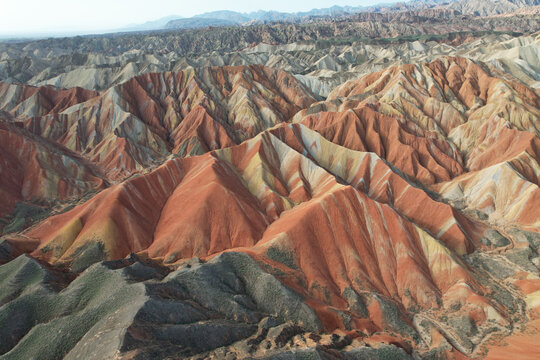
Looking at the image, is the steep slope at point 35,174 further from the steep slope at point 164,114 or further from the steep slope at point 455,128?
the steep slope at point 455,128

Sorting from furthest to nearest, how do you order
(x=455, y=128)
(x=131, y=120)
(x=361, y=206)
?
1. (x=131, y=120)
2. (x=455, y=128)
3. (x=361, y=206)

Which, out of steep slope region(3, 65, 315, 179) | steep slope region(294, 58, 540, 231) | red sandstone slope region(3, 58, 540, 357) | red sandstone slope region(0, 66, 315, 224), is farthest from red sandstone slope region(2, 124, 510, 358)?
steep slope region(3, 65, 315, 179)

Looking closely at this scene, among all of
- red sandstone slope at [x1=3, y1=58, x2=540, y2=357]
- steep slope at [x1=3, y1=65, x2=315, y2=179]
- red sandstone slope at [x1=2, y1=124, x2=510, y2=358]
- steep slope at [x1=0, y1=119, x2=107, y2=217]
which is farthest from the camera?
steep slope at [x1=3, y1=65, x2=315, y2=179]

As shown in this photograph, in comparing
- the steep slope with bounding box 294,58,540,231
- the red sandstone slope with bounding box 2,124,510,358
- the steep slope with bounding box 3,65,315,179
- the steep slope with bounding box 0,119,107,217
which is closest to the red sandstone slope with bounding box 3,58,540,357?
the red sandstone slope with bounding box 2,124,510,358

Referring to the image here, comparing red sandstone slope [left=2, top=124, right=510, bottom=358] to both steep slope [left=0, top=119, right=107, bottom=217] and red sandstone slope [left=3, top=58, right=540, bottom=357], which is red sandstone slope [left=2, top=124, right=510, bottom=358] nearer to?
red sandstone slope [left=3, top=58, right=540, bottom=357]

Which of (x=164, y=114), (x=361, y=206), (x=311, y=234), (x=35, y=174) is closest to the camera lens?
(x=311, y=234)

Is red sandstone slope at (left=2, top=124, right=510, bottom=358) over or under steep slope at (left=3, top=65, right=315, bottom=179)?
under

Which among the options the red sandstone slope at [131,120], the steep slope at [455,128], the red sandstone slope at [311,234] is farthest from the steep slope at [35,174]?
the steep slope at [455,128]

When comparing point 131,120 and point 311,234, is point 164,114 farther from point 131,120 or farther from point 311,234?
point 311,234

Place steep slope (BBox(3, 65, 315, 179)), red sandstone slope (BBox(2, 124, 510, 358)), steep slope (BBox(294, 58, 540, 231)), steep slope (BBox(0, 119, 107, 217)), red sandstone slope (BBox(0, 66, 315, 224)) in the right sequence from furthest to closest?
steep slope (BBox(3, 65, 315, 179)), red sandstone slope (BBox(0, 66, 315, 224)), steep slope (BBox(0, 119, 107, 217)), steep slope (BBox(294, 58, 540, 231)), red sandstone slope (BBox(2, 124, 510, 358))

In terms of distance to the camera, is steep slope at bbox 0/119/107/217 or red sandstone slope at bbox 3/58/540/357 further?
steep slope at bbox 0/119/107/217

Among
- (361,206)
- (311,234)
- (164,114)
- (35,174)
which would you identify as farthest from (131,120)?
(361,206)

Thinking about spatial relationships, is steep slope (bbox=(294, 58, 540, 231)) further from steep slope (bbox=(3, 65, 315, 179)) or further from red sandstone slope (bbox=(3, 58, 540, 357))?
steep slope (bbox=(3, 65, 315, 179))
